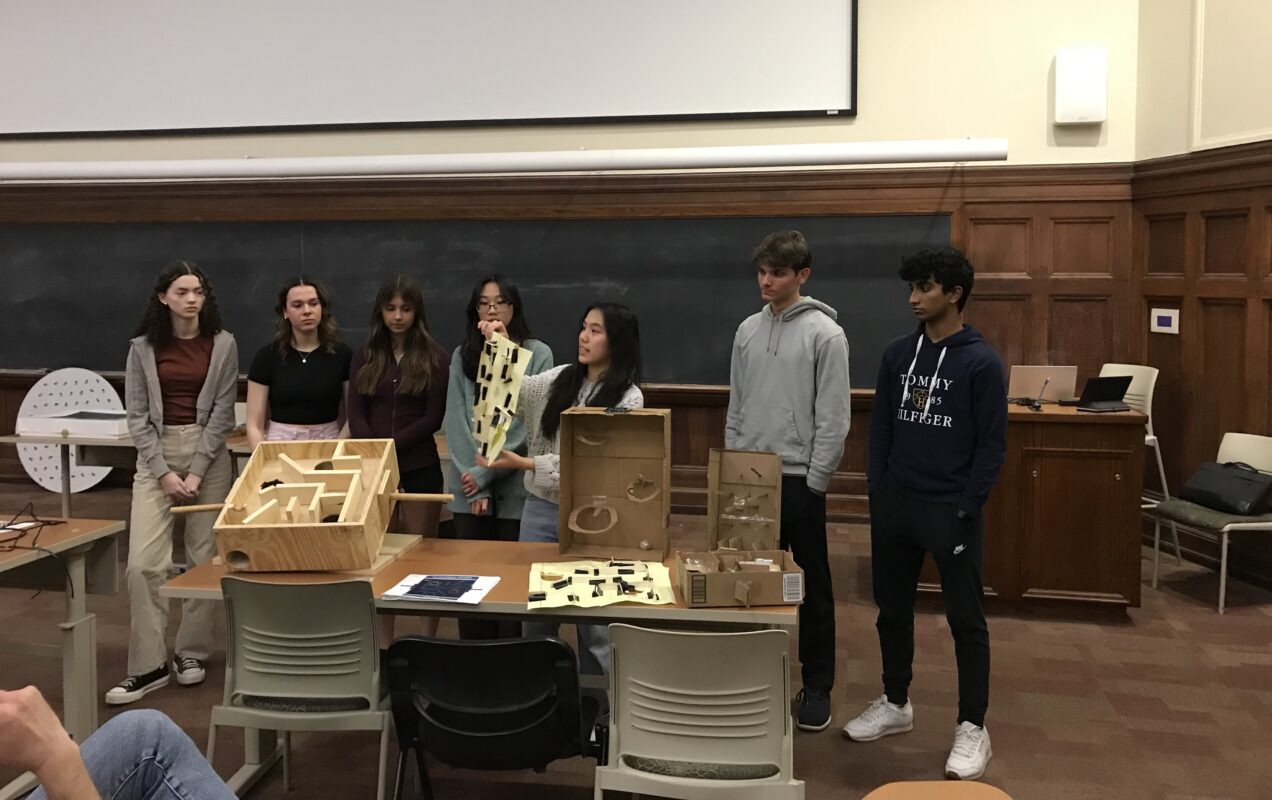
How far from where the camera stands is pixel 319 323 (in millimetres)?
3664

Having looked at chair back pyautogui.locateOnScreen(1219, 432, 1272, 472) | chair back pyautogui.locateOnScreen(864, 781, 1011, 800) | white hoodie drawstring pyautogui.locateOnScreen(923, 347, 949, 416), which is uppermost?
white hoodie drawstring pyautogui.locateOnScreen(923, 347, 949, 416)

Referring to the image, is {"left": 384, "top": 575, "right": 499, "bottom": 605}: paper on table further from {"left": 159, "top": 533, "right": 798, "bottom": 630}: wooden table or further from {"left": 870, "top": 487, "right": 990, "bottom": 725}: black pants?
{"left": 870, "top": 487, "right": 990, "bottom": 725}: black pants

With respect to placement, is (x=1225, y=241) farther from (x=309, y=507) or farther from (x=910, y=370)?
(x=309, y=507)

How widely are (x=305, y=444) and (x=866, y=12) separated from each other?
4.81 meters

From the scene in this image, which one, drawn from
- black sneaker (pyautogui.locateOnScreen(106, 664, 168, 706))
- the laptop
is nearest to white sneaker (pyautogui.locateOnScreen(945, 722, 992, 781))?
the laptop

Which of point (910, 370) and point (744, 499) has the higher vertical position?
point (910, 370)

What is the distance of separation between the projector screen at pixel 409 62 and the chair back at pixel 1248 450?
114 inches

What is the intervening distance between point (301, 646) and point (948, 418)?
193cm

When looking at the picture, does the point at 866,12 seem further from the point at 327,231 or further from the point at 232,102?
the point at 232,102

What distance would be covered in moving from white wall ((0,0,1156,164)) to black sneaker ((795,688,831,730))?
157 inches

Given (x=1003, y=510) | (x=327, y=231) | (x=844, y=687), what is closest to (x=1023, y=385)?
(x=1003, y=510)

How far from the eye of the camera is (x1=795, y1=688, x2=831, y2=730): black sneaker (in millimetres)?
3311

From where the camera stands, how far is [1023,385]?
473 cm

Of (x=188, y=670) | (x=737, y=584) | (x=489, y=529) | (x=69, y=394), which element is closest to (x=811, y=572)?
(x=737, y=584)
